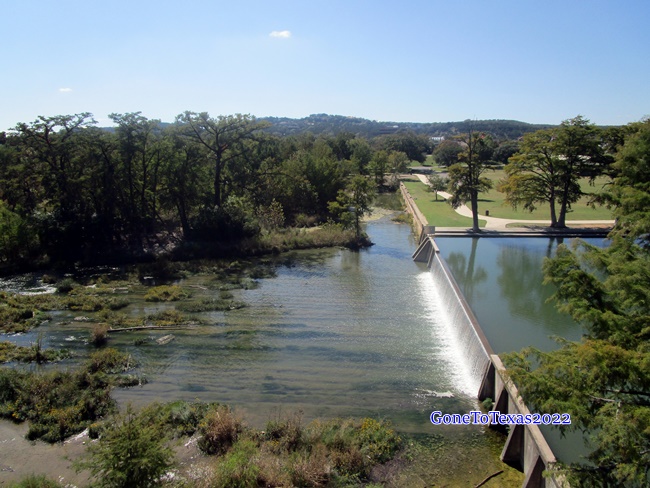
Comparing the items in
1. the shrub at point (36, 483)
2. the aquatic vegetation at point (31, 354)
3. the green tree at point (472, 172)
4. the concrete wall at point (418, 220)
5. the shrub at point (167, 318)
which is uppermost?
the green tree at point (472, 172)

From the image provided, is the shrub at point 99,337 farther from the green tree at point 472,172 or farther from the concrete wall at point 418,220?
the green tree at point 472,172

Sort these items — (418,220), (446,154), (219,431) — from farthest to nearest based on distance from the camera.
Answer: (446,154) → (418,220) → (219,431)

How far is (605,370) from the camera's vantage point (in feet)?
24.8

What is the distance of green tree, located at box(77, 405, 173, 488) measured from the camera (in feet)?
27.0

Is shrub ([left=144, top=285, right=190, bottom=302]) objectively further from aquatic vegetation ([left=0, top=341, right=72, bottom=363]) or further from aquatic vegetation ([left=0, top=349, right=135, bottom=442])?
aquatic vegetation ([left=0, top=349, right=135, bottom=442])

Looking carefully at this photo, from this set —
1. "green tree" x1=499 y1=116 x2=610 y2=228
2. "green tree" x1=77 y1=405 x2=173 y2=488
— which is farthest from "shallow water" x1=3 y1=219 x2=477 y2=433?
"green tree" x1=499 y1=116 x2=610 y2=228

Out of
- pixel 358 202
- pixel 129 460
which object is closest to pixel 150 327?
pixel 129 460

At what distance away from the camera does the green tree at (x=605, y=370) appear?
695 centimetres

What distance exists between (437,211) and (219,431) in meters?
33.0

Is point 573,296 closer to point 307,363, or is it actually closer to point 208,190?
point 307,363

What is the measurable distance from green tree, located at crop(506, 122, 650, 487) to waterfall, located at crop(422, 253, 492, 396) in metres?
4.21

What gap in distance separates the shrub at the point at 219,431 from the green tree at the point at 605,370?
23.1 ft

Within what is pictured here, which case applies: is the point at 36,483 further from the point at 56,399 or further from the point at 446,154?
the point at 446,154

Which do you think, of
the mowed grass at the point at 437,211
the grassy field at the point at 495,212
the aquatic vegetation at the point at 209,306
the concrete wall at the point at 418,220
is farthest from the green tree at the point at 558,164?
the aquatic vegetation at the point at 209,306
